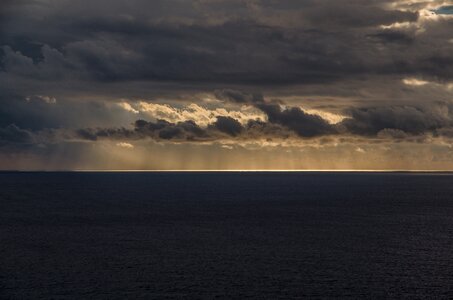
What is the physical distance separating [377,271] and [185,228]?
66.4 meters

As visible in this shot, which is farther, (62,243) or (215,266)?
(62,243)

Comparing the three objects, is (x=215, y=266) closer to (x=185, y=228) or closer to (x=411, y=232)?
(x=185, y=228)

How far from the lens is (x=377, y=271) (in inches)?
3839

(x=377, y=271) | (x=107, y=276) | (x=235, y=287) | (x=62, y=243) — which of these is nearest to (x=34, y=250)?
(x=62, y=243)

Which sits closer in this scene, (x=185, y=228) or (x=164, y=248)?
(x=164, y=248)

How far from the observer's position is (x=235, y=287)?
85.4 meters

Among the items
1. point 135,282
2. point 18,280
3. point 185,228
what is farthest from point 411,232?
point 18,280

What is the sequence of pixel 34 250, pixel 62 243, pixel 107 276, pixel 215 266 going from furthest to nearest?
pixel 62 243, pixel 34 250, pixel 215 266, pixel 107 276

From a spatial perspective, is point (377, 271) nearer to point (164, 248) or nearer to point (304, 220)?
point (164, 248)

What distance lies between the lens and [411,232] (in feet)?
485

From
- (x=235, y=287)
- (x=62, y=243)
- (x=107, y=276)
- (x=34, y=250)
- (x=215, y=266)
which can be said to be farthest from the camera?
(x=62, y=243)

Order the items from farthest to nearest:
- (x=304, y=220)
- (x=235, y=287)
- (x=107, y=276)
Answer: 1. (x=304, y=220)
2. (x=107, y=276)
3. (x=235, y=287)

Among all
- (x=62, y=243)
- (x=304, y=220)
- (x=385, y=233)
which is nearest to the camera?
(x=62, y=243)

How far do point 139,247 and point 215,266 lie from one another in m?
26.3
